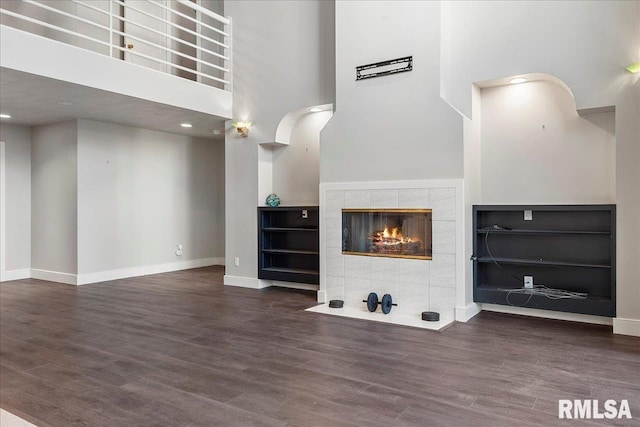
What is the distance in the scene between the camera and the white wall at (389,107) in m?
4.85

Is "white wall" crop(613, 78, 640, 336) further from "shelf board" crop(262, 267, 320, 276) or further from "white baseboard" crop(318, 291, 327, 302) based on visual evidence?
"shelf board" crop(262, 267, 320, 276)

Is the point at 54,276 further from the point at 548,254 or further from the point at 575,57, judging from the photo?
the point at 575,57

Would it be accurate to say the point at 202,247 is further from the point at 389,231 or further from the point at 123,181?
the point at 389,231

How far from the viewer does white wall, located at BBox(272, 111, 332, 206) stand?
662 centimetres

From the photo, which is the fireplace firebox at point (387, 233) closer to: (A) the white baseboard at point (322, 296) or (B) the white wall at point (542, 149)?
(A) the white baseboard at point (322, 296)

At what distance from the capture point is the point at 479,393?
9.40 feet

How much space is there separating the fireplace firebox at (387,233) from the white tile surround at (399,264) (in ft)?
0.25

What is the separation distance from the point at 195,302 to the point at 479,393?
384cm

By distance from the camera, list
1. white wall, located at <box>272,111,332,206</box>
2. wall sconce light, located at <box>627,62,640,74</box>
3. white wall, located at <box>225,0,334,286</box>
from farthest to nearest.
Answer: white wall, located at <box>272,111,332,206</box>
white wall, located at <box>225,0,334,286</box>
wall sconce light, located at <box>627,62,640,74</box>

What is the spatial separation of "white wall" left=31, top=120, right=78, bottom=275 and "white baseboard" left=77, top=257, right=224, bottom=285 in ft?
0.81

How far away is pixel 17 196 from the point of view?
749cm

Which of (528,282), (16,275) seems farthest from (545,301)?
(16,275)

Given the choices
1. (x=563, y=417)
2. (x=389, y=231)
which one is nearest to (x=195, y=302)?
(x=389, y=231)

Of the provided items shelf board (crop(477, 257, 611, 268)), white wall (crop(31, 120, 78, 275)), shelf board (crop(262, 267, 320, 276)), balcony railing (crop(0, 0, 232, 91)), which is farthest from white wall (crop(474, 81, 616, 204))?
white wall (crop(31, 120, 78, 275))
